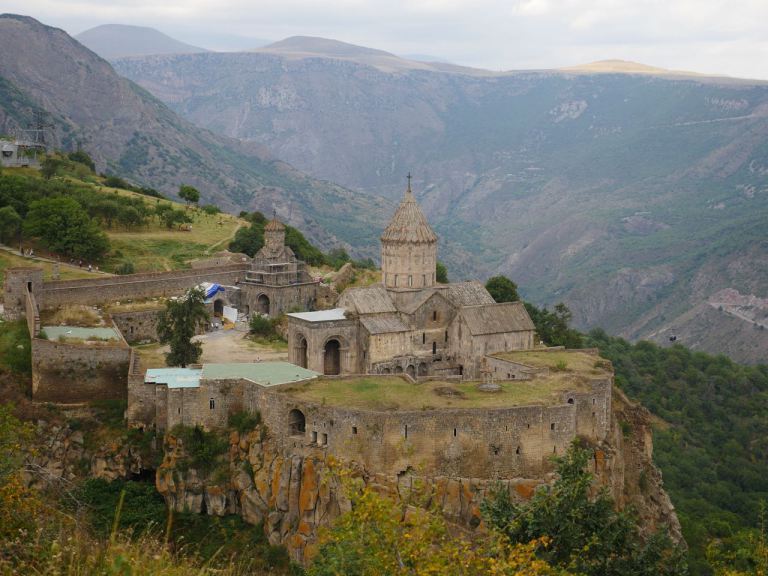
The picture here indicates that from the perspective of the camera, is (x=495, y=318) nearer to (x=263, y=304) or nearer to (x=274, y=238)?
(x=263, y=304)

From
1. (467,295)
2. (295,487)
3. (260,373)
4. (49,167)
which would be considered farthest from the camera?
(49,167)

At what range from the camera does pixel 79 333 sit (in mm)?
45125

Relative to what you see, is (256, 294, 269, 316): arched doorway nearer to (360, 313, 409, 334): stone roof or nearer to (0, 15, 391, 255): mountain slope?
(360, 313, 409, 334): stone roof

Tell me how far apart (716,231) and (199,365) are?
162 meters

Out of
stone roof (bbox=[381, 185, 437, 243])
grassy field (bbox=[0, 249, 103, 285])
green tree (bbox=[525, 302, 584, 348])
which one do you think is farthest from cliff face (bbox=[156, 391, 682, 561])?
grassy field (bbox=[0, 249, 103, 285])

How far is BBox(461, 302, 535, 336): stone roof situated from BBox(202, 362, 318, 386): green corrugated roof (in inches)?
361

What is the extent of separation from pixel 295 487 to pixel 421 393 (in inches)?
251

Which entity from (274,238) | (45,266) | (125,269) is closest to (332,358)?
(274,238)

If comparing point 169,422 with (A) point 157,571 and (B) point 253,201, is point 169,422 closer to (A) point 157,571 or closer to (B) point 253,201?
(A) point 157,571

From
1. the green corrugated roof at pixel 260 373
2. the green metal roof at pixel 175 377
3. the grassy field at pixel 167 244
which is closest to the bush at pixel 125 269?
the grassy field at pixel 167 244

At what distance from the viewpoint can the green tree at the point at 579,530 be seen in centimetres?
2514

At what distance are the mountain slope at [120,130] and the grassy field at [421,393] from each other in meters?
113

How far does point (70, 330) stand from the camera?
45.3m

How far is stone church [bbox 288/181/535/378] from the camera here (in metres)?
46.1
